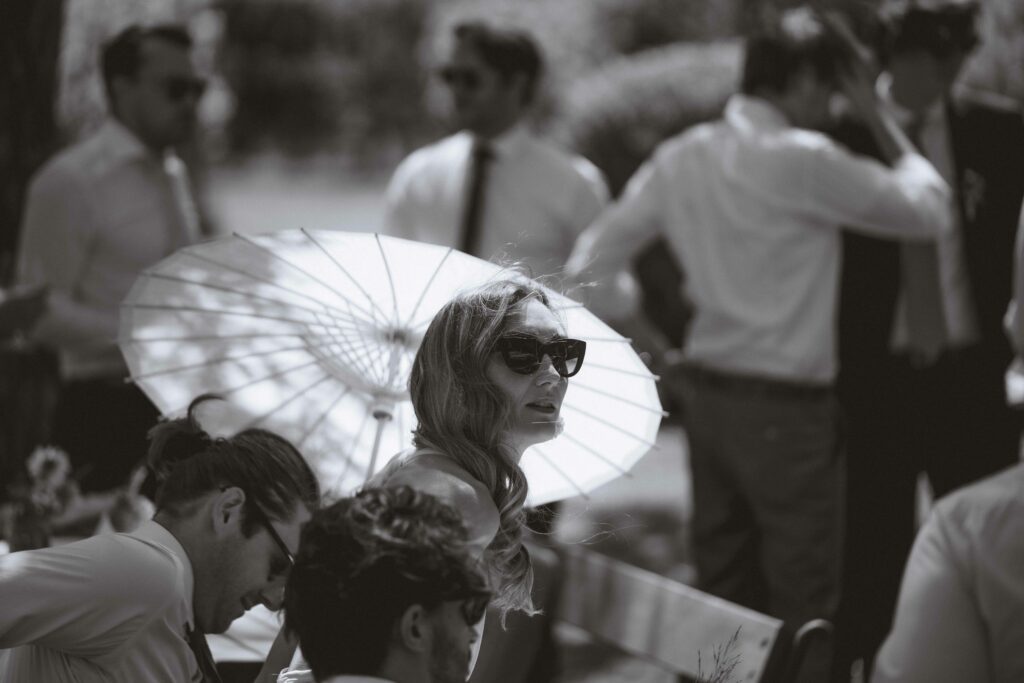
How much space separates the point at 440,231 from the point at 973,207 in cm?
201

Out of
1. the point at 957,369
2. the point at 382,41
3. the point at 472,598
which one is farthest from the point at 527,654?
the point at 382,41

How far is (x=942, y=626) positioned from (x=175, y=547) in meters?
1.32

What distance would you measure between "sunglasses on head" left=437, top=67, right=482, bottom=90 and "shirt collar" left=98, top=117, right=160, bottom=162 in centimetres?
121

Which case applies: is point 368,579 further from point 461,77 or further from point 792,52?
point 461,77

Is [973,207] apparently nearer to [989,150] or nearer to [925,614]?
[989,150]

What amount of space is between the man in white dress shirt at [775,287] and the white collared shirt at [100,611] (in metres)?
2.23

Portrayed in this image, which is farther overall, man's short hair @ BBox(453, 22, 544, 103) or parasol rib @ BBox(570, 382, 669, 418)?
man's short hair @ BBox(453, 22, 544, 103)

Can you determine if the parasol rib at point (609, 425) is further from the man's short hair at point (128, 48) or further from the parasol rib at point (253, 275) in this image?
the man's short hair at point (128, 48)

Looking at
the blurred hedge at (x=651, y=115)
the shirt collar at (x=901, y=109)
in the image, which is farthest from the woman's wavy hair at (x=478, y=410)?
the blurred hedge at (x=651, y=115)

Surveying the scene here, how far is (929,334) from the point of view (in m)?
4.36

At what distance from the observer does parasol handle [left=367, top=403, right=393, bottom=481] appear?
2.95 m

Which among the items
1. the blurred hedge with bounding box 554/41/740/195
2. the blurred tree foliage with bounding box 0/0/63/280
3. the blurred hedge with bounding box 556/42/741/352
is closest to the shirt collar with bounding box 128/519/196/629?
the blurred tree foliage with bounding box 0/0/63/280

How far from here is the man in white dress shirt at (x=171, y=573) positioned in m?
2.01

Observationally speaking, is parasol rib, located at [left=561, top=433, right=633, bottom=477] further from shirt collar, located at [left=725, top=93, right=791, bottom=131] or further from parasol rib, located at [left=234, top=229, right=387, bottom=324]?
shirt collar, located at [left=725, top=93, right=791, bottom=131]
